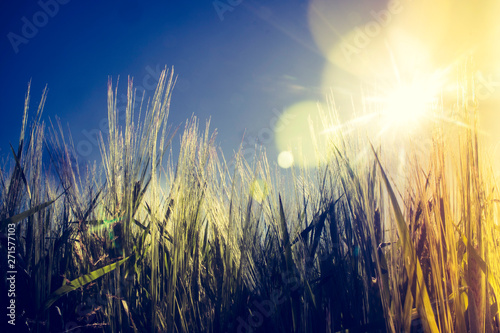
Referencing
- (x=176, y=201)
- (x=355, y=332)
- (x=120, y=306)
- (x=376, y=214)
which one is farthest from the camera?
(x=176, y=201)

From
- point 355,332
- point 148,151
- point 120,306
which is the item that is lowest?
point 355,332

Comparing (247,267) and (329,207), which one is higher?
(329,207)

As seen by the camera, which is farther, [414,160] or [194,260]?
[194,260]

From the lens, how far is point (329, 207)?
1.28 metres

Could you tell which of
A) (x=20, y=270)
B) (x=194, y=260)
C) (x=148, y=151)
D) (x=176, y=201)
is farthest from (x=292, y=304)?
(x=20, y=270)

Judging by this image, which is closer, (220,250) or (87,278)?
(87,278)

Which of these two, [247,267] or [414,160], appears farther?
[247,267]

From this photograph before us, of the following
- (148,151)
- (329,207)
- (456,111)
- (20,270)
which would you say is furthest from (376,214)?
(20,270)

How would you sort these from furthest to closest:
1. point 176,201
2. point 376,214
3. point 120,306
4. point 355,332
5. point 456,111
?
point 176,201 → point 376,214 → point 120,306 → point 355,332 → point 456,111

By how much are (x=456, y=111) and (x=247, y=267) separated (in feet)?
3.13

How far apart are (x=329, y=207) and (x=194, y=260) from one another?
0.62 m

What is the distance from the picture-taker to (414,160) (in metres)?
0.78

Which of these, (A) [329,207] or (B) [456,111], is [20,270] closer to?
(A) [329,207]

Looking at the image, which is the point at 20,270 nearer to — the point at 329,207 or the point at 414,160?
the point at 329,207
